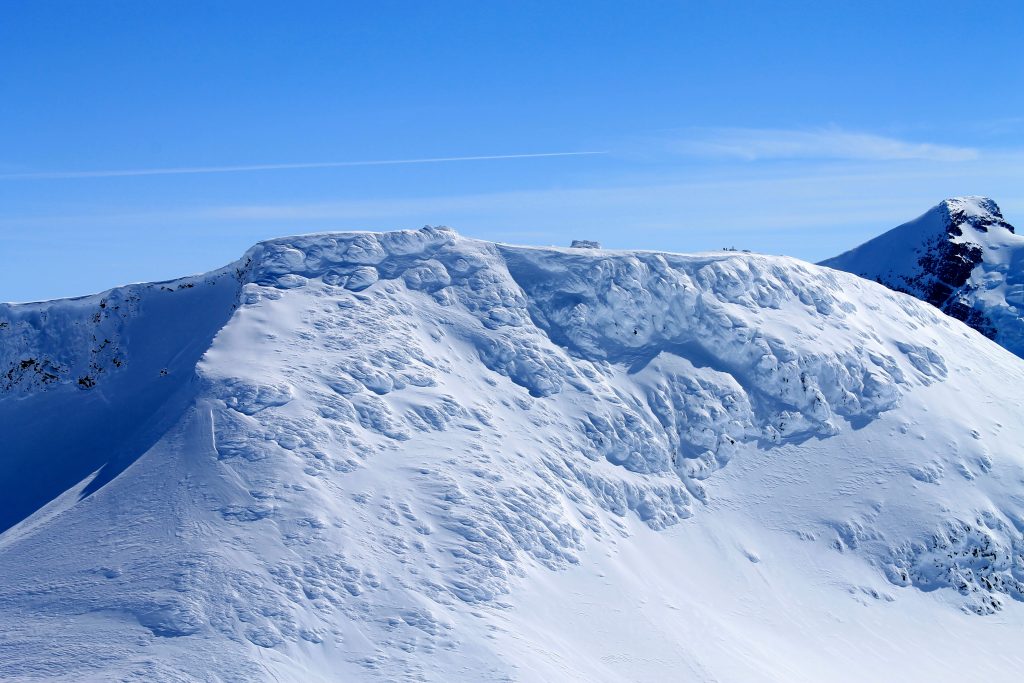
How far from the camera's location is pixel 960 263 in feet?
317

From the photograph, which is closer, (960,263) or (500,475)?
(500,475)

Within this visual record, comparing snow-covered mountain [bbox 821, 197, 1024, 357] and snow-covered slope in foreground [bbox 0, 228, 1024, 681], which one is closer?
snow-covered slope in foreground [bbox 0, 228, 1024, 681]

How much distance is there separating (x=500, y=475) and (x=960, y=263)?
83.6 metres

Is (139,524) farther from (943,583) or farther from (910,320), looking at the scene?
(910,320)

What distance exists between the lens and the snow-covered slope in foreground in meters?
23.0

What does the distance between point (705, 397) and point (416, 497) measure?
1451 centimetres

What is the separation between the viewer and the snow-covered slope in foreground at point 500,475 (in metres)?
23.0

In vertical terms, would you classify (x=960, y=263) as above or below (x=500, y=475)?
above

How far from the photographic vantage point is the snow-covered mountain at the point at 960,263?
91625 mm

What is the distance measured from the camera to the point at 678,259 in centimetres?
4159

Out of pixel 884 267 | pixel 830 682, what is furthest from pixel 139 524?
pixel 884 267

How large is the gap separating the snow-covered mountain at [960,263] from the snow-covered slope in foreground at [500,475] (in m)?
52.4

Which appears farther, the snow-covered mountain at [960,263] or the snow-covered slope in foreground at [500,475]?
the snow-covered mountain at [960,263]

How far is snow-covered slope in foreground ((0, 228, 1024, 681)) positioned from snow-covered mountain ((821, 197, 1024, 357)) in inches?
2063
